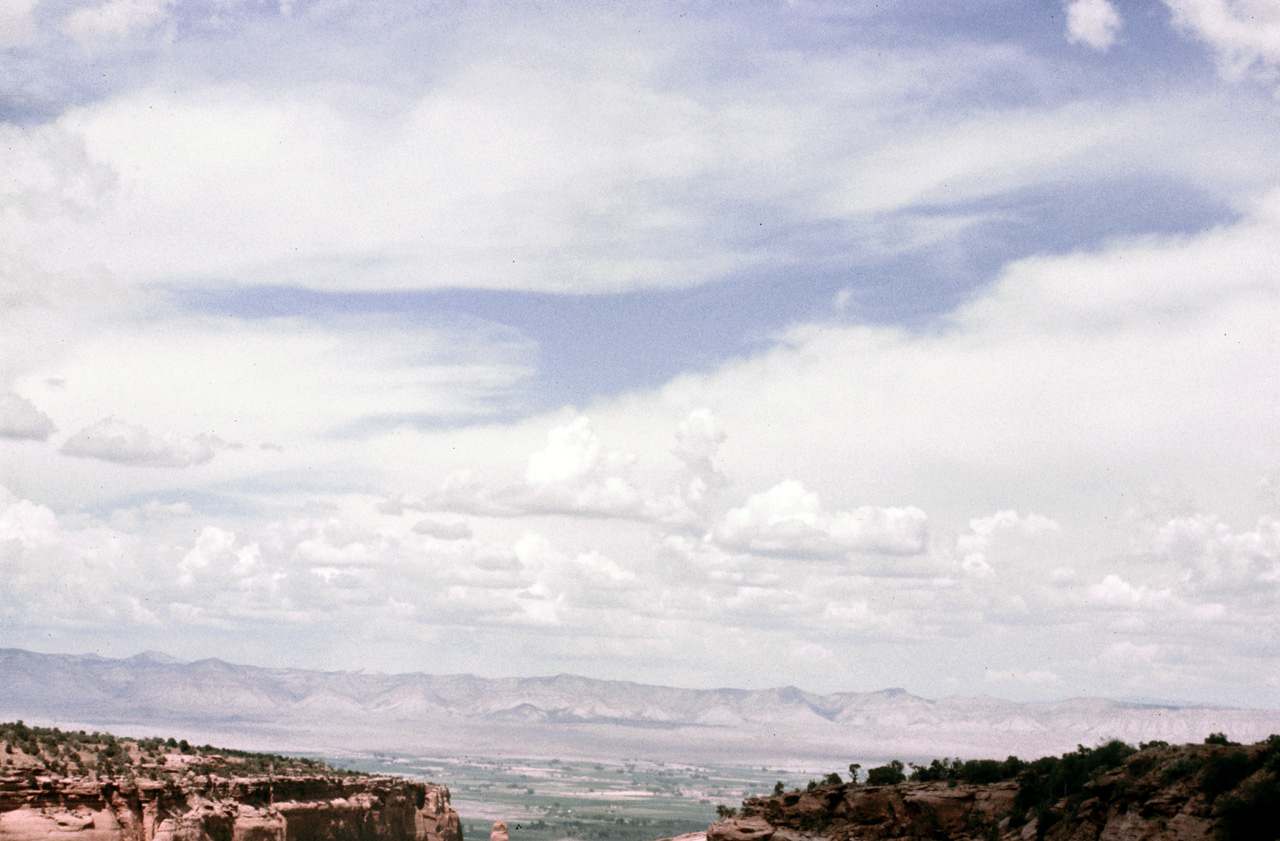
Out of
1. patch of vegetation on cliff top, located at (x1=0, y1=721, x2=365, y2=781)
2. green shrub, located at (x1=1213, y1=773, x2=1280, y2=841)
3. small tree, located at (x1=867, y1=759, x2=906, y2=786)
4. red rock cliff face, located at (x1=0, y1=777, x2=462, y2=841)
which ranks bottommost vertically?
red rock cliff face, located at (x1=0, y1=777, x2=462, y2=841)

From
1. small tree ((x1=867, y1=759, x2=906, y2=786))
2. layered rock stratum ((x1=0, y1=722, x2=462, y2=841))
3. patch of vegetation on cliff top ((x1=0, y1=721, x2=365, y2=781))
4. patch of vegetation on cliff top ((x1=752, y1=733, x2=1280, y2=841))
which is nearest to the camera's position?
patch of vegetation on cliff top ((x1=752, y1=733, x2=1280, y2=841))

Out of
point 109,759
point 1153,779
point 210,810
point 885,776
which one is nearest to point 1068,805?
point 1153,779

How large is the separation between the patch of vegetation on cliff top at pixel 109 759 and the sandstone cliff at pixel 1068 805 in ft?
94.4

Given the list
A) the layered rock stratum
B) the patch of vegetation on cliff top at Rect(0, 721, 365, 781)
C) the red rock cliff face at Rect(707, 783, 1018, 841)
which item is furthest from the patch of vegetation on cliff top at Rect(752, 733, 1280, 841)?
the patch of vegetation on cliff top at Rect(0, 721, 365, 781)

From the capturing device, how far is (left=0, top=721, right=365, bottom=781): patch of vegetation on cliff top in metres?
53.0

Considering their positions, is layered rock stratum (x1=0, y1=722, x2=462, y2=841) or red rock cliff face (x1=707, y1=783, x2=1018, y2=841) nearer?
red rock cliff face (x1=707, y1=783, x2=1018, y2=841)

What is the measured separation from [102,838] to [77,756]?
6.27 m

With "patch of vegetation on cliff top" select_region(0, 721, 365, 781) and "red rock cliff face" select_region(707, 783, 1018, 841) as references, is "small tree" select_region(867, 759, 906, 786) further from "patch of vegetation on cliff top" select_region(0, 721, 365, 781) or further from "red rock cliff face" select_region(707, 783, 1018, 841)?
"patch of vegetation on cliff top" select_region(0, 721, 365, 781)

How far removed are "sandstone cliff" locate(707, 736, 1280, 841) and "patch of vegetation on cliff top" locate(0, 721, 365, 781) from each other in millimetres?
28758

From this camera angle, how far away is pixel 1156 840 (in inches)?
1190

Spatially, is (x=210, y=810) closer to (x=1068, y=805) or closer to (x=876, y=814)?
(x=876, y=814)

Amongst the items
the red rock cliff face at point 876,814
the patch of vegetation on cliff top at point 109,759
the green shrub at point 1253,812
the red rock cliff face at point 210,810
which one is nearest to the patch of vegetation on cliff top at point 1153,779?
the green shrub at point 1253,812

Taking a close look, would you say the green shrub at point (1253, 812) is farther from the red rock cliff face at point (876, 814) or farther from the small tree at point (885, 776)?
the small tree at point (885, 776)

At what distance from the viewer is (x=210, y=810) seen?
55.1 m
